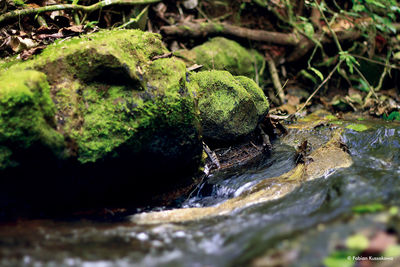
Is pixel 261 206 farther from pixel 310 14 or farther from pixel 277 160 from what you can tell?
pixel 310 14

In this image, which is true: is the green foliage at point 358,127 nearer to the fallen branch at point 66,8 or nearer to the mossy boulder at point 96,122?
the mossy boulder at point 96,122

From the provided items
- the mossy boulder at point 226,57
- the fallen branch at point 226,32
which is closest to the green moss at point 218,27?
the fallen branch at point 226,32

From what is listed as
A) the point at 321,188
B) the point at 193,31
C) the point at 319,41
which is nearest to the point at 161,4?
the point at 193,31

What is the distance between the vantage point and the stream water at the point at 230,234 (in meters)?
1.53

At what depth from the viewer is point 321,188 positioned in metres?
2.54

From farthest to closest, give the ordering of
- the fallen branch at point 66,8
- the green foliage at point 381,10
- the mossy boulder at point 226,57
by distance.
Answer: the mossy boulder at point 226,57, the green foliage at point 381,10, the fallen branch at point 66,8

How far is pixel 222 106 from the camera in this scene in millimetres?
3514

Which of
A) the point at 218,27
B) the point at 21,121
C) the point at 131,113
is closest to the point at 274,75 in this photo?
the point at 218,27

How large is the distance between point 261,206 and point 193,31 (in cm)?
388

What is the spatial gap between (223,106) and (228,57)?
2.15 m

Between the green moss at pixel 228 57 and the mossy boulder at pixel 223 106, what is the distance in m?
1.45

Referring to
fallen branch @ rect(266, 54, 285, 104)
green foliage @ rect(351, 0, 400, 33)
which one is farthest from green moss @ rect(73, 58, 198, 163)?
green foliage @ rect(351, 0, 400, 33)

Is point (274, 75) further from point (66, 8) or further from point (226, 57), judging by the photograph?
point (66, 8)

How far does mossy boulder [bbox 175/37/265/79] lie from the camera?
16.5 feet
